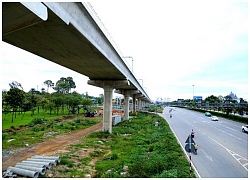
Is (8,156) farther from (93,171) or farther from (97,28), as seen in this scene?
(97,28)

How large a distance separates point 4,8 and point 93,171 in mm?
9968

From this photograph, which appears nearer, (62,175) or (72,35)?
(72,35)

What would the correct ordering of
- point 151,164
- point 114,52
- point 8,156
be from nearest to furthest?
point 151,164, point 8,156, point 114,52

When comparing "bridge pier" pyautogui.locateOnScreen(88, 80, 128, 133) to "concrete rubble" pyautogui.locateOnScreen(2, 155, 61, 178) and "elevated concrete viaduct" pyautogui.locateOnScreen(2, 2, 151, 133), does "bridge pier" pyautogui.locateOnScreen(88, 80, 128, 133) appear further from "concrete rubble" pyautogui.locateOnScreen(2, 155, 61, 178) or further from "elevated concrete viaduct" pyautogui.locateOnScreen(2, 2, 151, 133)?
"concrete rubble" pyautogui.locateOnScreen(2, 155, 61, 178)

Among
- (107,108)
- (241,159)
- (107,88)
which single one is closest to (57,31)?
(241,159)

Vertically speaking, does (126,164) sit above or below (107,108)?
below

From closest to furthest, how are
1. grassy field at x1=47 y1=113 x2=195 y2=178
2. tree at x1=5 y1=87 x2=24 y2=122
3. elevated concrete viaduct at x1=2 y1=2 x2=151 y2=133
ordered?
elevated concrete viaduct at x1=2 y1=2 x2=151 y2=133 < grassy field at x1=47 y1=113 x2=195 y2=178 < tree at x1=5 y1=87 x2=24 y2=122

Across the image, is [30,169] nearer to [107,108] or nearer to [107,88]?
[107,108]

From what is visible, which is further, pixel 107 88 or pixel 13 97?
pixel 13 97

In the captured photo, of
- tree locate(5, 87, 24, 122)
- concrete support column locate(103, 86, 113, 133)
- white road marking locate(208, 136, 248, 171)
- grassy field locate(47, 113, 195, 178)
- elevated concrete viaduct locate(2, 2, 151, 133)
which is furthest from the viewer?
tree locate(5, 87, 24, 122)

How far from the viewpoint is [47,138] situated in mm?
23828

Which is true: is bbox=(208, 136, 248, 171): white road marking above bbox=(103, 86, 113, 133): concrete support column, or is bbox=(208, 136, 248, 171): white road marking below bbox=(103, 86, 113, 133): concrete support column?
below

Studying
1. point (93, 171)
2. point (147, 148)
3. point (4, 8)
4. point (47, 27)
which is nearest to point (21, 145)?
point (93, 171)

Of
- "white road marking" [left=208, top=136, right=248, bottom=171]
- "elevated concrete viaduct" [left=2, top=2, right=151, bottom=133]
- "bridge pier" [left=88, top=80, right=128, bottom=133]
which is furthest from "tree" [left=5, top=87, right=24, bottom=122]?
"white road marking" [left=208, top=136, right=248, bottom=171]
